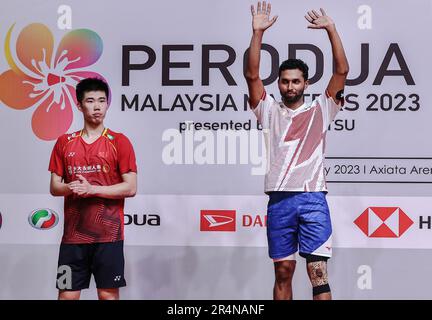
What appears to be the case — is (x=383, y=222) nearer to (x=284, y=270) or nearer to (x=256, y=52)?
(x=284, y=270)

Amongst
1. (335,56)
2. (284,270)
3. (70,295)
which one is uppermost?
(335,56)

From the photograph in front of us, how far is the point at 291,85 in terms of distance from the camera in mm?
3371

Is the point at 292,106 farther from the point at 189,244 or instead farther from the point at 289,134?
the point at 189,244

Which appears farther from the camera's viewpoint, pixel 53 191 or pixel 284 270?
pixel 53 191

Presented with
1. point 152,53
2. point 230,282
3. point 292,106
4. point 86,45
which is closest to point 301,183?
point 292,106

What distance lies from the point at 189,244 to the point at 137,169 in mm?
468

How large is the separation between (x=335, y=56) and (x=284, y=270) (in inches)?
40.3

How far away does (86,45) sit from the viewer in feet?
12.3

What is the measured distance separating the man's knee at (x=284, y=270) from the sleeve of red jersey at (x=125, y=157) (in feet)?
2.79

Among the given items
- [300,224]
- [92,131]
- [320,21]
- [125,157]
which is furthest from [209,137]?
[320,21]

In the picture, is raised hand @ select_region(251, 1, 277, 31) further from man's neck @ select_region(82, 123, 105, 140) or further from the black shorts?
the black shorts

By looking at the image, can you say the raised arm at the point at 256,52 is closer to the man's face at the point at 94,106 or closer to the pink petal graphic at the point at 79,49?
the man's face at the point at 94,106

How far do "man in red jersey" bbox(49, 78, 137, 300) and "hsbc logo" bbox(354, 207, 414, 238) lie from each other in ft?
3.86

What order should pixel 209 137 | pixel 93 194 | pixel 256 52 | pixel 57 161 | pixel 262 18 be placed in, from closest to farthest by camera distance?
pixel 256 52 → pixel 262 18 → pixel 93 194 → pixel 57 161 → pixel 209 137
